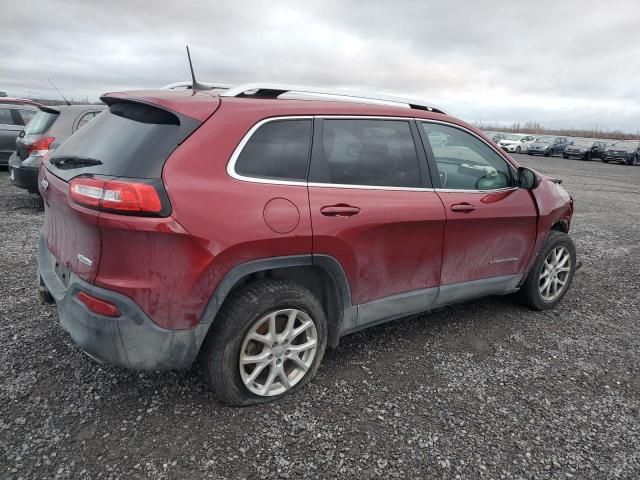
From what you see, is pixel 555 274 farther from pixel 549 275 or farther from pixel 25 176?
pixel 25 176

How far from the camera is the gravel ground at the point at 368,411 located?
2.27m

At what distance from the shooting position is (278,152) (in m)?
2.55

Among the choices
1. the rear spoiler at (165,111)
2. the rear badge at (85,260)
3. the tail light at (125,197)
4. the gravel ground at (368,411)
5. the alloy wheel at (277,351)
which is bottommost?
the gravel ground at (368,411)

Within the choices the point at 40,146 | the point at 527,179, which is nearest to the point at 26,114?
the point at 40,146

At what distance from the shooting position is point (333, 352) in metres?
3.32

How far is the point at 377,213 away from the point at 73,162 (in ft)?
5.68

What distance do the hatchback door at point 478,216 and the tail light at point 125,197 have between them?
1.89m

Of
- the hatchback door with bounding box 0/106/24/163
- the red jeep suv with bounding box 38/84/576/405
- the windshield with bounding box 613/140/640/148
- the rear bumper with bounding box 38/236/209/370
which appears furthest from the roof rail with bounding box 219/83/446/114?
the windshield with bounding box 613/140/640/148

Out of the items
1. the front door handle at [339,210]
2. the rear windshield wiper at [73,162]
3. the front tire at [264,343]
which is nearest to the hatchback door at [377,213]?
the front door handle at [339,210]

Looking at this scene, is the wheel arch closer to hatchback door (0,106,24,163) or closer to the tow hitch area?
the tow hitch area

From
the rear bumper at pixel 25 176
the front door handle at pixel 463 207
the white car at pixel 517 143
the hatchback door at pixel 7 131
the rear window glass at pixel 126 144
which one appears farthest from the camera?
the white car at pixel 517 143

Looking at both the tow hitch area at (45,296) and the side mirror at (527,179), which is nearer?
the tow hitch area at (45,296)

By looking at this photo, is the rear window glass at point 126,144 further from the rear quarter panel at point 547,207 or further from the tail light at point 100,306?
the rear quarter panel at point 547,207

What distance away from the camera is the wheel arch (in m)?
2.36
